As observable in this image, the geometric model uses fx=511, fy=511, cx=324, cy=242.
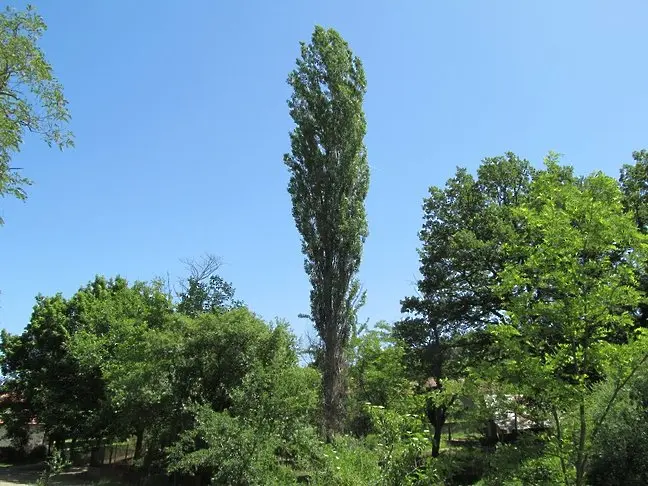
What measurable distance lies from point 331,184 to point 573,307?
11259 millimetres

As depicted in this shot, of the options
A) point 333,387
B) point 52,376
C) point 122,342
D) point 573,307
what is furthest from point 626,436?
point 52,376

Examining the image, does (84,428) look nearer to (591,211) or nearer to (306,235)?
(306,235)

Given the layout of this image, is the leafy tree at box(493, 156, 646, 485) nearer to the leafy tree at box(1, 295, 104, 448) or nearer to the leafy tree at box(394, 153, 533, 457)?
the leafy tree at box(394, 153, 533, 457)

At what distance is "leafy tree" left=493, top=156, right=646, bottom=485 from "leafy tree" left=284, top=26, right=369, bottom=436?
8.57m

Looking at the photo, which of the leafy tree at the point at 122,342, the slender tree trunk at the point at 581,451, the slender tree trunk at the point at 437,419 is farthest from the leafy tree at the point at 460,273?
the slender tree trunk at the point at 581,451

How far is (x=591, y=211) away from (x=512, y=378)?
327 centimetres

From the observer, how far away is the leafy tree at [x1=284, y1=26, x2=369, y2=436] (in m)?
17.6

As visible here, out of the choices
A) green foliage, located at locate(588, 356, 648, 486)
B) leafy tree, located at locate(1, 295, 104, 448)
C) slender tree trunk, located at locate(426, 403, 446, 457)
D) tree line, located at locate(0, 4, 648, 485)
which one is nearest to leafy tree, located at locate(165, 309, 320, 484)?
tree line, located at locate(0, 4, 648, 485)

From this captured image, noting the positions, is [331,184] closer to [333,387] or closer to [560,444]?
[333,387]

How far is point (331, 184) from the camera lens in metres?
18.6

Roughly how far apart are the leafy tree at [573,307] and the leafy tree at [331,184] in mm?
8572

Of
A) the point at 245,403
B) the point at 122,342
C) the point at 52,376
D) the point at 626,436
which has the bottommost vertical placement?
the point at 626,436

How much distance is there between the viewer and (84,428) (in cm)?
2444

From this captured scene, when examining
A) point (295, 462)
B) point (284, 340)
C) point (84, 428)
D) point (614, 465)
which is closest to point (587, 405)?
point (614, 465)
